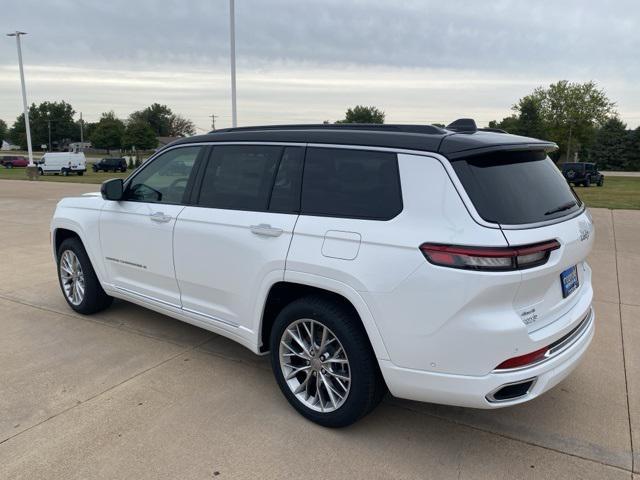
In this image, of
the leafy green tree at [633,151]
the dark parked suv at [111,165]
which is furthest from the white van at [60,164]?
the leafy green tree at [633,151]

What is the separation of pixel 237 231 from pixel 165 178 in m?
1.12

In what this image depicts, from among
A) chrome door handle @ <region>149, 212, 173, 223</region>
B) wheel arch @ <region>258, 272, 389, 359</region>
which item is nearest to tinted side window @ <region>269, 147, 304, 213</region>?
wheel arch @ <region>258, 272, 389, 359</region>

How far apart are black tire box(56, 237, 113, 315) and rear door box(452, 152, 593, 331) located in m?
3.66

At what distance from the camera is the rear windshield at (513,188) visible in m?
2.53

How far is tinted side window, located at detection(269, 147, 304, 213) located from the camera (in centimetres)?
317

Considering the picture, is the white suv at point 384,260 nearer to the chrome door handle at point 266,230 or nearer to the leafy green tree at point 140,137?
the chrome door handle at point 266,230

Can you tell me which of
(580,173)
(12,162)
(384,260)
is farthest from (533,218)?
(12,162)

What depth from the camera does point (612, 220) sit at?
37.2ft

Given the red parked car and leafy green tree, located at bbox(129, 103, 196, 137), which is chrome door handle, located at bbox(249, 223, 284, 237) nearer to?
the red parked car

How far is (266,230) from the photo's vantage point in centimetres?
318

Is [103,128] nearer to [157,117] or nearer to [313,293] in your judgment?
[157,117]

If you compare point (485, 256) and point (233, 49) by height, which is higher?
point (233, 49)

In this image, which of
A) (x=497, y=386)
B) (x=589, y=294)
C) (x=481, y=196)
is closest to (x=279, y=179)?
(x=481, y=196)

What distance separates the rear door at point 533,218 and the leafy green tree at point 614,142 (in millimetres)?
74405
